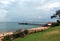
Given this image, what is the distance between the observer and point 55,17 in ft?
118

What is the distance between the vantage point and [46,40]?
723 inches

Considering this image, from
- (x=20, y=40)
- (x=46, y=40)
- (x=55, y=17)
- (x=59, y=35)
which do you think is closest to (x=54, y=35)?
(x=59, y=35)

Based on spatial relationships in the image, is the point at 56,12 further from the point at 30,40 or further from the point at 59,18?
the point at 30,40

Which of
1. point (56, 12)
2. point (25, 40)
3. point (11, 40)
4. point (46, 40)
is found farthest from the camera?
point (56, 12)

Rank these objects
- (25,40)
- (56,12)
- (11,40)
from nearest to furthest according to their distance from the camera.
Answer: (25,40) → (11,40) → (56,12)

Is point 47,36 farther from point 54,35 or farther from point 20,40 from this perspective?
point 20,40

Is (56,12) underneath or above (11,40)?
above

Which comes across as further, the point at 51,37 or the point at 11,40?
the point at 11,40

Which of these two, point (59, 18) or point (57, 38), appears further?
point (59, 18)

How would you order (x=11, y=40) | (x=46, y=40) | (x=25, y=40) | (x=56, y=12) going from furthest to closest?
(x=56, y=12)
(x=11, y=40)
(x=25, y=40)
(x=46, y=40)

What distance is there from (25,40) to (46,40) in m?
2.27

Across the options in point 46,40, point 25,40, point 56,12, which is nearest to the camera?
point 46,40

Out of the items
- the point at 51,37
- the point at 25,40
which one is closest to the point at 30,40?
the point at 25,40

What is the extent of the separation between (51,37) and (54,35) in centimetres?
75
